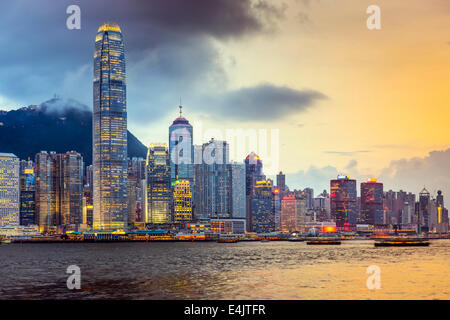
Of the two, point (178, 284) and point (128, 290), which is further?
point (178, 284)

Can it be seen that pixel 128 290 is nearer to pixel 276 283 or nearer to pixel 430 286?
pixel 276 283

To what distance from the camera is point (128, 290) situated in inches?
2566

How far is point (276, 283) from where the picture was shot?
2832 inches

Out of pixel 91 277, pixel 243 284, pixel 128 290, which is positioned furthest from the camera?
pixel 91 277
